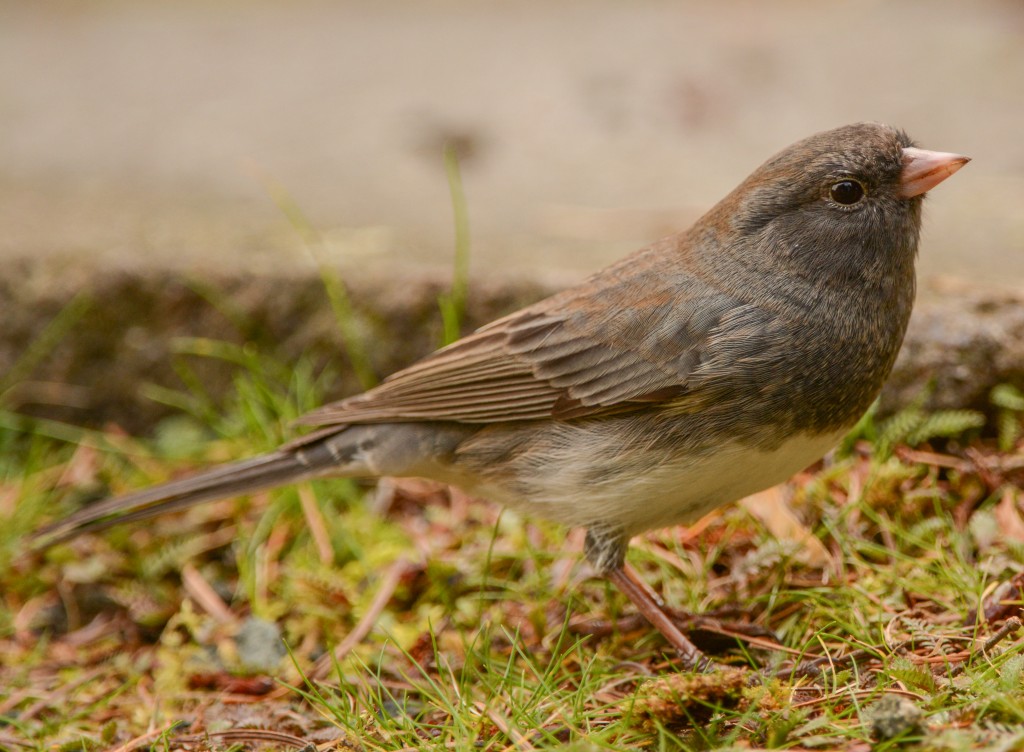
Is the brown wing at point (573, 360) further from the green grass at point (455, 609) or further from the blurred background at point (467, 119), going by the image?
the blurred background at point (467, 119)

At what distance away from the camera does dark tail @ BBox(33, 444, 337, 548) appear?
339 cm

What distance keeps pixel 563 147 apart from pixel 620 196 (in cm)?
64

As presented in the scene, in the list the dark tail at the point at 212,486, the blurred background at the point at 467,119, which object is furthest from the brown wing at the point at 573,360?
the blurred background at the point at 467,119

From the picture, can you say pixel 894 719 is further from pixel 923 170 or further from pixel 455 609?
pixel 455 609

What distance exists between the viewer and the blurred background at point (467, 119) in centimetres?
473

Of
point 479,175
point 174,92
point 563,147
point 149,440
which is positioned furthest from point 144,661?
point 174,92

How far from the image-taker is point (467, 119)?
5793mm

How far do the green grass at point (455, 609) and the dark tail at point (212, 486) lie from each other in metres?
0.40

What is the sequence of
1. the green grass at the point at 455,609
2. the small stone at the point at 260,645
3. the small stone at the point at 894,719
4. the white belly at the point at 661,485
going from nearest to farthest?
the small stone at the point at 894,719 → the green grass at the point at 455,609 → the white belly at the point at 661,485 → the small stone at the point at 260,645

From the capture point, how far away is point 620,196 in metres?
5.16

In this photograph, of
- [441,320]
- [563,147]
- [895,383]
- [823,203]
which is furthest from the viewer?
[563,147]

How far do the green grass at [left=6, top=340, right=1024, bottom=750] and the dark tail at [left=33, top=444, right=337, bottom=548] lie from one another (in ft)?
1.31

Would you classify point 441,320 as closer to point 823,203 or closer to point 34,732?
point 823,203

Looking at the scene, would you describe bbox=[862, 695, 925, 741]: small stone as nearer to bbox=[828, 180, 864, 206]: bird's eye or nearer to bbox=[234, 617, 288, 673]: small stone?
bbox=[828, 180, 864, 206]: bird's eye
